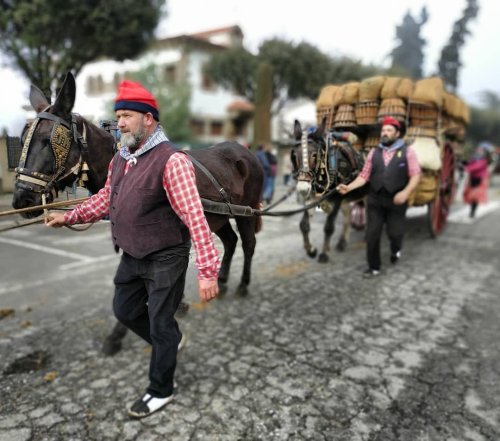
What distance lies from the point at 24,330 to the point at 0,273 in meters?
2.30

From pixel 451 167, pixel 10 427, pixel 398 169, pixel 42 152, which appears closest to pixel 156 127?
pixel 42 152

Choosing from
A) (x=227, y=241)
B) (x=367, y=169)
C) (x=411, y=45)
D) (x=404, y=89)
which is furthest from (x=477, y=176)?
(x=411, y=45)

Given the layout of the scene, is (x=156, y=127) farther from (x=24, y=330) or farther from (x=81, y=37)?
(x=81, y=37)

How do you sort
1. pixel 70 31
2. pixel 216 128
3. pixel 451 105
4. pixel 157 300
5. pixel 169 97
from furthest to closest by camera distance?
pixel 216 128, pixel 169 97, pixel 70 31, pixel 451 105, pixel 157 300

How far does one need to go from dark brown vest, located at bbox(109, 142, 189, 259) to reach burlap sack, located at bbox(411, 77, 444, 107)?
12.8 feet

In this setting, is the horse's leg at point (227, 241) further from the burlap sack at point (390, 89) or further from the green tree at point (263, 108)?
the green tree at point (263, 108)

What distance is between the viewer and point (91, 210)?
2650 millimetres

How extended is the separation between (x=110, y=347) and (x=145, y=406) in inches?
38.0

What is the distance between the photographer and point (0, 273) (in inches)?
230

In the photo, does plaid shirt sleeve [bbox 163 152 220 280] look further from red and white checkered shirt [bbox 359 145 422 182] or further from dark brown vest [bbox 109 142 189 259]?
red and white checkered shirt [bbox 359 145 422 182]

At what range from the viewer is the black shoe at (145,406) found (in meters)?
2.71

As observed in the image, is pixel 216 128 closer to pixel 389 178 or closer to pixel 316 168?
pixel 389 178

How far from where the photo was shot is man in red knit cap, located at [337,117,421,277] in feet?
14.9

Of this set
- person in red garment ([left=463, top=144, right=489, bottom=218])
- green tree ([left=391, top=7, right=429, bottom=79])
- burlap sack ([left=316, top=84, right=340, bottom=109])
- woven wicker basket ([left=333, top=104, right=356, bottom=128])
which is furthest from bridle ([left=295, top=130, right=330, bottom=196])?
green tree ([left=391, top=7, right=429, bottom=79])
